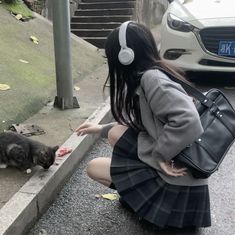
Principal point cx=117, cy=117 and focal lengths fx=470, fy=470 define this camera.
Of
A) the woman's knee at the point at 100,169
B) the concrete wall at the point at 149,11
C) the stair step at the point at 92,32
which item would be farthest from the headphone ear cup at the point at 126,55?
the concrete wall at the point at 149,11

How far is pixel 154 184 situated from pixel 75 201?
76 cm

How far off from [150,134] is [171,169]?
0.23m

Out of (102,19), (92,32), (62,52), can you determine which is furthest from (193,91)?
(102,19)

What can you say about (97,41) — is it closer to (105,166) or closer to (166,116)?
(105,166)

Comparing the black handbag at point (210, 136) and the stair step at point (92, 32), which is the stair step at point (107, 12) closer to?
the stair step at point (92, 32)

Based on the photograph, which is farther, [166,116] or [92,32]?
[92,32]

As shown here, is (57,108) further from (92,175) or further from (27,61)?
(92,175)

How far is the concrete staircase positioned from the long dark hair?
19.8ft

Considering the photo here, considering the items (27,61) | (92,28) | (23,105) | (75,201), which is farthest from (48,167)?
(92,28)

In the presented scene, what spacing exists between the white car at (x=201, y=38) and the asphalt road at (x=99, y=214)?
8.65 ft

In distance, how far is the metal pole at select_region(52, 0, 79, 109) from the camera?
4.45 metres

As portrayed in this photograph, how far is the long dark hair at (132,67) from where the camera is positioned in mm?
2611

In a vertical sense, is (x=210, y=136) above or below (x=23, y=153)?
above

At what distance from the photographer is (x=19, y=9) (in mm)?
7277
